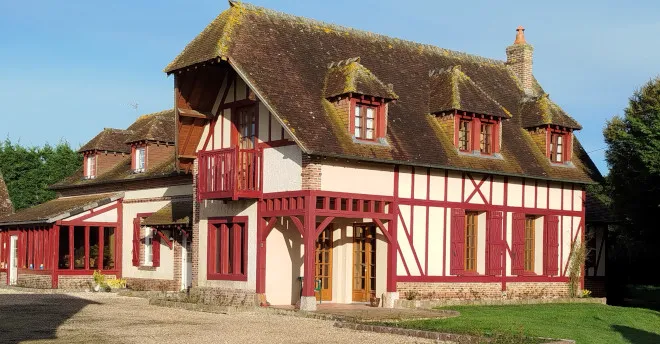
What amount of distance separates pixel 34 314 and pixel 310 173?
21.0 ft

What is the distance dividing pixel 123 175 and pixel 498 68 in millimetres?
12731

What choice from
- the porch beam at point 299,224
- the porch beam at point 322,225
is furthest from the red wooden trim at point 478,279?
the porch beam at point 299,224

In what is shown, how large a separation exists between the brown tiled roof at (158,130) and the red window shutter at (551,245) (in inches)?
494

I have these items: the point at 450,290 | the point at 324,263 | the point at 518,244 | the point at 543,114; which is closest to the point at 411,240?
the point at 450,290

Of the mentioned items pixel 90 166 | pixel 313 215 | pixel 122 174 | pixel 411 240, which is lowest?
pixel 411 240

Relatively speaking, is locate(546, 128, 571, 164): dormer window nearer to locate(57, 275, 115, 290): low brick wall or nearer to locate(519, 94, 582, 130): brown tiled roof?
locate(519, 94, 582, 130): brown tiled roof

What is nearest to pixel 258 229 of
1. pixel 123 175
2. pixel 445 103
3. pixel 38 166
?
pixel 445 103

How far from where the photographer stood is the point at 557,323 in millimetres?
18891

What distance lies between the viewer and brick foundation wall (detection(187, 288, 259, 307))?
2139cm

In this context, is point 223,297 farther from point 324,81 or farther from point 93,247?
point 93,247

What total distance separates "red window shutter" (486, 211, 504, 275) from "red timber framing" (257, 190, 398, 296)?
3.32 m

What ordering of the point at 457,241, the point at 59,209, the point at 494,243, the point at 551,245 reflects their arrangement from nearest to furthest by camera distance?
the point at 457,241 → the point at 494,243 → the point at 551,245 → the point at 59,209

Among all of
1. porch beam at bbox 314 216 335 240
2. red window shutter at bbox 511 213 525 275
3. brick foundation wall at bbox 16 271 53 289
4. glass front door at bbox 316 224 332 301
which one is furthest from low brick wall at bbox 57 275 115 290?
red window shutter at bbox 511 213 525 275

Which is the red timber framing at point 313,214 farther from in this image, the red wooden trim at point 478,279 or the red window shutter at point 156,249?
the red window shutter at point 156,249
